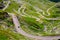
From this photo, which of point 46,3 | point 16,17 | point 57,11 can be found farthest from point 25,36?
point 46,3

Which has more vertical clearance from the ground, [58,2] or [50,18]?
[58,2]

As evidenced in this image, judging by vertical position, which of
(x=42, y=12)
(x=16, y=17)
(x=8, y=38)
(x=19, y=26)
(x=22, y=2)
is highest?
(x=22, y=2)

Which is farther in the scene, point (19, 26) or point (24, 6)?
point (24, 6)

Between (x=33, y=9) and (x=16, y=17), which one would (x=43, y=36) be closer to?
(x=16, y=17)

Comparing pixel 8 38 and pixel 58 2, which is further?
pixel 58 2

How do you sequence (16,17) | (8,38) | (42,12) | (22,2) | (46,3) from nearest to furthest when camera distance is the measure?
(8,38), (16,17), (42,12), (22,2), (46,3)

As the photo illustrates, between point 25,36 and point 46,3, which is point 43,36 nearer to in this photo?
point 25,36

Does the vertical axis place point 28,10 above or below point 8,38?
above

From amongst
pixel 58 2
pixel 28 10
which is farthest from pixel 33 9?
pixel 58 2

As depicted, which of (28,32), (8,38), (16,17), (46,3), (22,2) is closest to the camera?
(8,38)
